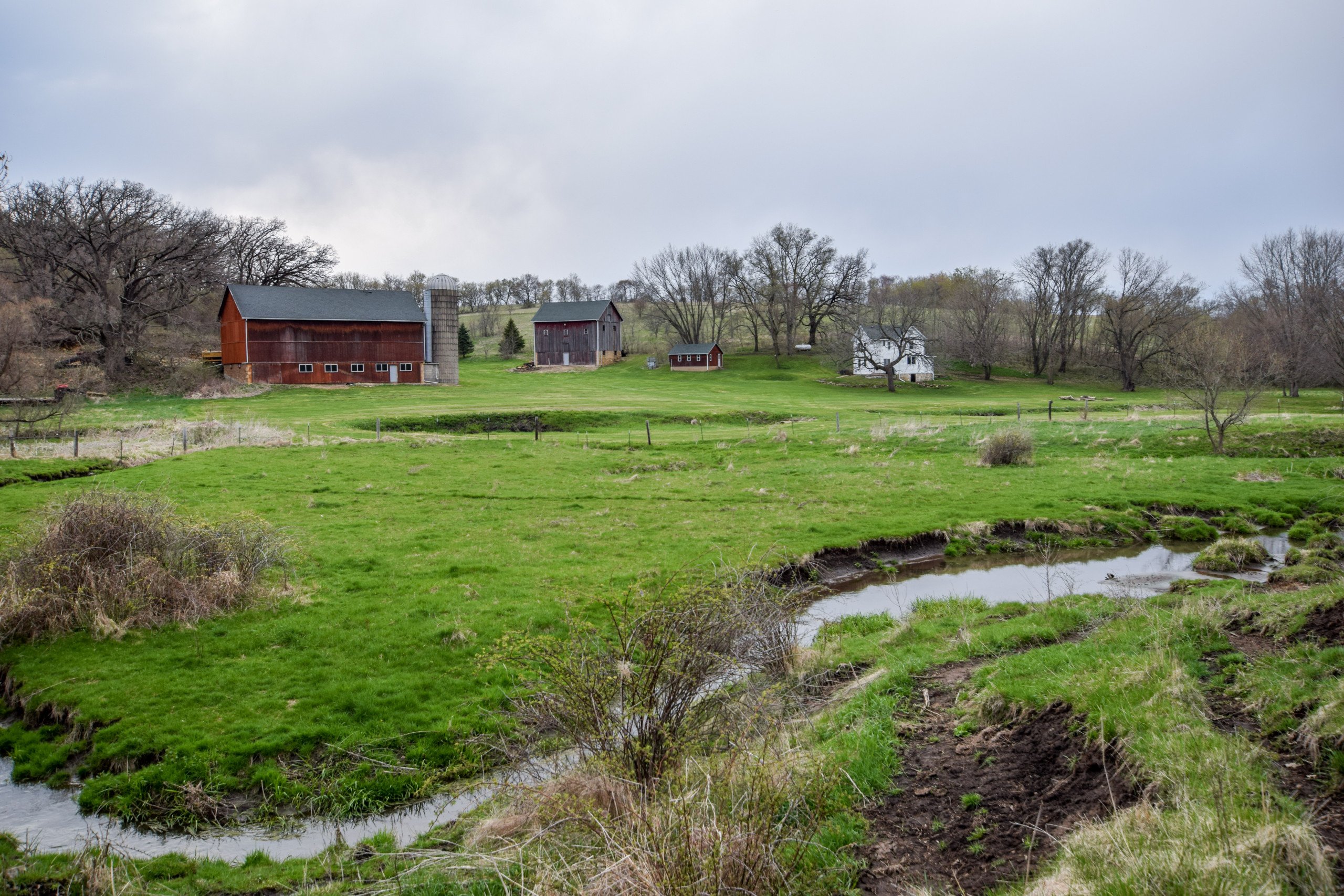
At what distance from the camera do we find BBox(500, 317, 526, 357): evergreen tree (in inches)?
3605

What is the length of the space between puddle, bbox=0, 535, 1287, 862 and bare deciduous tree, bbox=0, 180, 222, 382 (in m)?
57.2

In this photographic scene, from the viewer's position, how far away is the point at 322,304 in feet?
203

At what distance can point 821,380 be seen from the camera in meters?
75.6

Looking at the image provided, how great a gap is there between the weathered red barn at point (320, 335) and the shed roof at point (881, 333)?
131ft

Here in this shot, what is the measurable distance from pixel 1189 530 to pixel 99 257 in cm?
6664

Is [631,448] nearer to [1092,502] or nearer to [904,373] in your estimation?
[1092,502]

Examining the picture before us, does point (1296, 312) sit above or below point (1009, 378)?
above

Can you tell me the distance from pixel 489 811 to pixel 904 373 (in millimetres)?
77444

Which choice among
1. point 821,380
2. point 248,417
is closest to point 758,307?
point 821,380

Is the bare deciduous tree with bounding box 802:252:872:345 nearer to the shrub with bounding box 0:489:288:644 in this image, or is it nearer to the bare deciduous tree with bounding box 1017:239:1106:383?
the bare deciduous tree with bounding box 1017:239:1106:383

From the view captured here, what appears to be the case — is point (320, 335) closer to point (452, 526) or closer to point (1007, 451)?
point (452, 526)

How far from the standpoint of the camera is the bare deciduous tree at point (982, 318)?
76.7 m

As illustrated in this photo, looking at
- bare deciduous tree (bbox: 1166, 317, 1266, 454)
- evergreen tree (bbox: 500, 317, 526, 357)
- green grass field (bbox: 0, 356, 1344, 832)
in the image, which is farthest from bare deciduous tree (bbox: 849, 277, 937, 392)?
evergreen tree (bbox: 500, 317, 526, 357)

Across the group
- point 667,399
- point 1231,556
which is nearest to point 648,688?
point 1231,556
